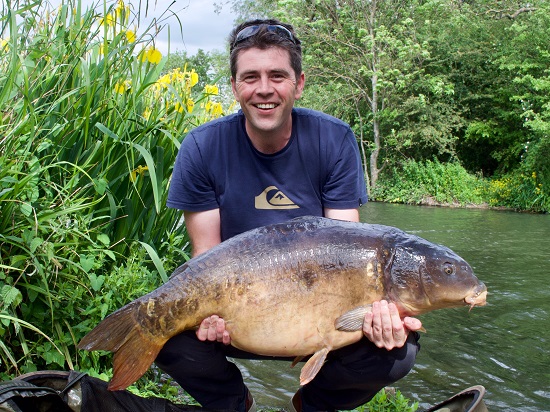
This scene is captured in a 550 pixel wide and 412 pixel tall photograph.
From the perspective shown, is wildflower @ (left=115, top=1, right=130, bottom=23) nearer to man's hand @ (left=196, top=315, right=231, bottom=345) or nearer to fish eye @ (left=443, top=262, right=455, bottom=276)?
man's hand @ (left=196, top=315, right=231, bottom=345)

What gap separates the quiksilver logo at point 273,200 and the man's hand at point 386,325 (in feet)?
2.26

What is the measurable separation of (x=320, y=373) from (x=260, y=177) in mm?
870

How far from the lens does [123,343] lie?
202 centimetres

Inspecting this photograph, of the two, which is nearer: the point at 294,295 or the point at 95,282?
the point at 294,295

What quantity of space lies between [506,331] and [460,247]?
4507mm

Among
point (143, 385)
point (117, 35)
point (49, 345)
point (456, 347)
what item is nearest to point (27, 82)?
point (117, 35)

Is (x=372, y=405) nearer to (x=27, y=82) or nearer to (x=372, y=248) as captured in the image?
(x=372, y=248)

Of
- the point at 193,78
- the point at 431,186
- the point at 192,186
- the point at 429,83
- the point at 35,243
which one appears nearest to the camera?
the point at 35,243

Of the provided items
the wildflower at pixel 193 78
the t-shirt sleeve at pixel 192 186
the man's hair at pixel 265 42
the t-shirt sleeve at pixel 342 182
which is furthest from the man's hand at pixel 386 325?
the wildflower at pixel 193 78

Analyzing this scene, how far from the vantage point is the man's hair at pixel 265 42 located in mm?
2416

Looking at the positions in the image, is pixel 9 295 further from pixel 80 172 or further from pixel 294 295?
pixel 294 295

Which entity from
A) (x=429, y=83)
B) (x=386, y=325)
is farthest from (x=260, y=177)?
(x=429, y=83)

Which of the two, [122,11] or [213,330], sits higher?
[122,11]

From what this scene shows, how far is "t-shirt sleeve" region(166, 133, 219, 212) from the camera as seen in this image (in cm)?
252
